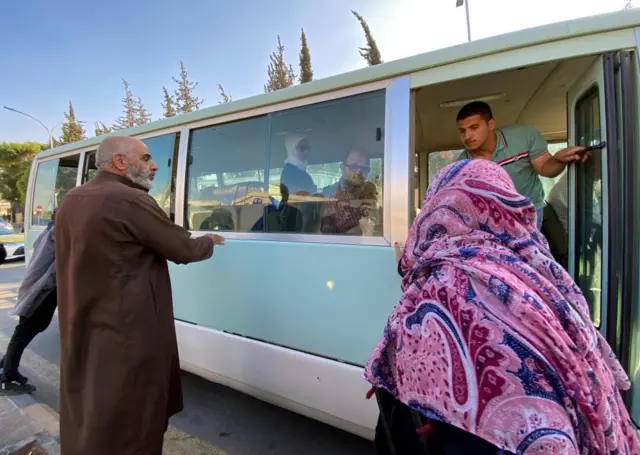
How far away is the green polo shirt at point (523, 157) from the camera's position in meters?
2.21

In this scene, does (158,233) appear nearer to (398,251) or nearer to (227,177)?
(227,177)

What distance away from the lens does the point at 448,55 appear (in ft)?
5.96

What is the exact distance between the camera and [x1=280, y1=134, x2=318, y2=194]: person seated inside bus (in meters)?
2.40

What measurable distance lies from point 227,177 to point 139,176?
73 cm

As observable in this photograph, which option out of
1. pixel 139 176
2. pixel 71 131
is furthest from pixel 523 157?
pixel 71 131

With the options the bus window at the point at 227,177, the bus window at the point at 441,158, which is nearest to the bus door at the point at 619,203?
the bus window at the point at 227,177

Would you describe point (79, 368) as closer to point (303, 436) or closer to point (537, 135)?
point (303, 436)

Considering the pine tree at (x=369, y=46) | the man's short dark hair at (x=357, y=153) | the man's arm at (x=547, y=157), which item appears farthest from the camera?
the pine tree at (x=369, y=46)

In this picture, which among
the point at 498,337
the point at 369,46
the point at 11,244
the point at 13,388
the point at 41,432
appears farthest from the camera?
the point at 369,46

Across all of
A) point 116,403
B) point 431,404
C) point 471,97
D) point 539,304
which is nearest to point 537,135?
point 471,97

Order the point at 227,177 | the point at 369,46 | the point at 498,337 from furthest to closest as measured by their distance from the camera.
Answer: the point at 369,46
the point at 227,177
the point at 498,337

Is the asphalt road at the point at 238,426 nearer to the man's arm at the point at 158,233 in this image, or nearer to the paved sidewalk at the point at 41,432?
the paved sidewalk at the point at 41,432

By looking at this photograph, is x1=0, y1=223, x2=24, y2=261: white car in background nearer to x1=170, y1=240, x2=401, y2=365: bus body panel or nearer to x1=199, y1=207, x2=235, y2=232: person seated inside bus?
x1=199, y1=207, x2=235, y2=232: person seated inside bus

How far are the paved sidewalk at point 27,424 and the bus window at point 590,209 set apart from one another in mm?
3233
